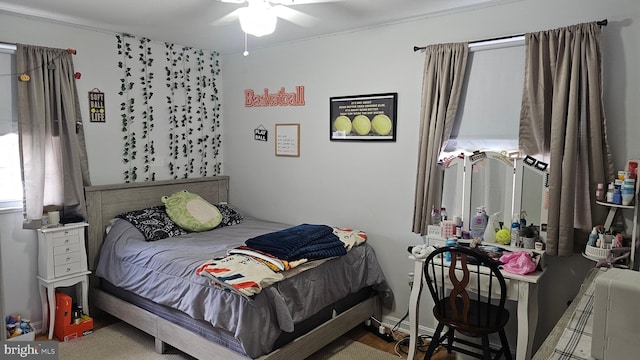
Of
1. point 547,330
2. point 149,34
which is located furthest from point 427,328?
point 149,34

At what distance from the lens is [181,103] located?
13.9 feet

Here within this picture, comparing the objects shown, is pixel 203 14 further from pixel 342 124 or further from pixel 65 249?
pixel 65 249

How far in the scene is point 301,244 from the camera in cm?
290

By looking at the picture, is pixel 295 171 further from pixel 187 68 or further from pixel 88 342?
pixel 88 342

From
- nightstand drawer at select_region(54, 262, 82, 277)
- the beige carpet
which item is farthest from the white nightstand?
the beige carpet

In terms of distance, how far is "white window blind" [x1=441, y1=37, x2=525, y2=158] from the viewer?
282cm

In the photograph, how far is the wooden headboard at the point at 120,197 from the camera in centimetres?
354

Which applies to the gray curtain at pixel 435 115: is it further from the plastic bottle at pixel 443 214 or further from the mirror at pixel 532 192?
the mirror at pixel 532 192

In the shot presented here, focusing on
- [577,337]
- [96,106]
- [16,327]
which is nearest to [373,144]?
[577,337]

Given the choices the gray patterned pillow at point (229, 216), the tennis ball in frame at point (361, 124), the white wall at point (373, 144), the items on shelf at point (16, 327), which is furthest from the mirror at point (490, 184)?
the items on shelf at point (16, 327)

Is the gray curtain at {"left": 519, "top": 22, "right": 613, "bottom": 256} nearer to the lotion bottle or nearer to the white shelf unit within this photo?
the white shelf unit

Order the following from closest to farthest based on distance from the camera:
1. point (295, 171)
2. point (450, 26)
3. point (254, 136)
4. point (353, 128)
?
point (450, 26), point (353, 128), point (295, 171), point (254, 136)

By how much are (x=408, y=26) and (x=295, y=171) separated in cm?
164

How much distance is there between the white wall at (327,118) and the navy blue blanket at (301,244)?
0.55 meters
